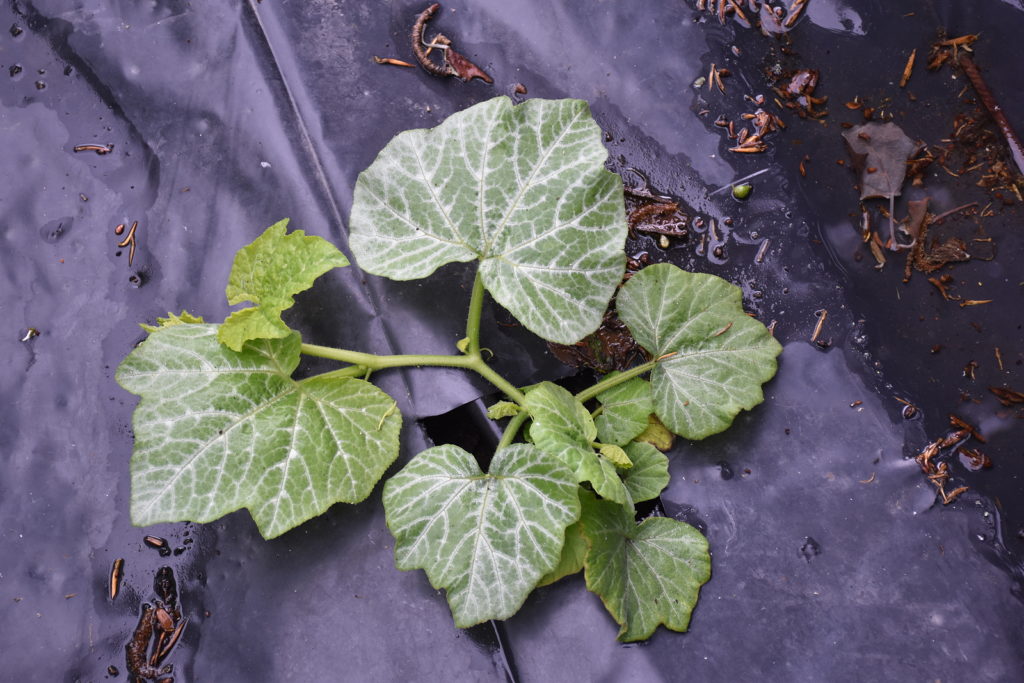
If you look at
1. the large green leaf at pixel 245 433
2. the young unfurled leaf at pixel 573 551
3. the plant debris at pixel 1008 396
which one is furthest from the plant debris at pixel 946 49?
the large green leaf at pixel 245 433

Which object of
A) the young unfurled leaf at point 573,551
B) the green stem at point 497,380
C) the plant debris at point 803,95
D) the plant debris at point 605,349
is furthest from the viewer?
the plant debris at point 803,95

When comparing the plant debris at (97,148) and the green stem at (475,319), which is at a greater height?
the plant debris at (97,148)

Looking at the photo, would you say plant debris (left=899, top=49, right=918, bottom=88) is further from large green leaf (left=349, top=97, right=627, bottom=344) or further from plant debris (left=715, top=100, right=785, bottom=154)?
large green leaf (left=349, top=97, right=627, bottom=344)

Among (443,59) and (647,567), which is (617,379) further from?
(443,59)

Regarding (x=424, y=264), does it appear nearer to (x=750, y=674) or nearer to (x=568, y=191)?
(x=568, y=191)

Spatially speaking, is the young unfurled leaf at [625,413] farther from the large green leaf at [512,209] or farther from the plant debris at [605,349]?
the large green leaf at [512,209]

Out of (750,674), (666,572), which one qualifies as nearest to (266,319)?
(666,572)

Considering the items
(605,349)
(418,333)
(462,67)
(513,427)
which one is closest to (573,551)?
(513,427)
